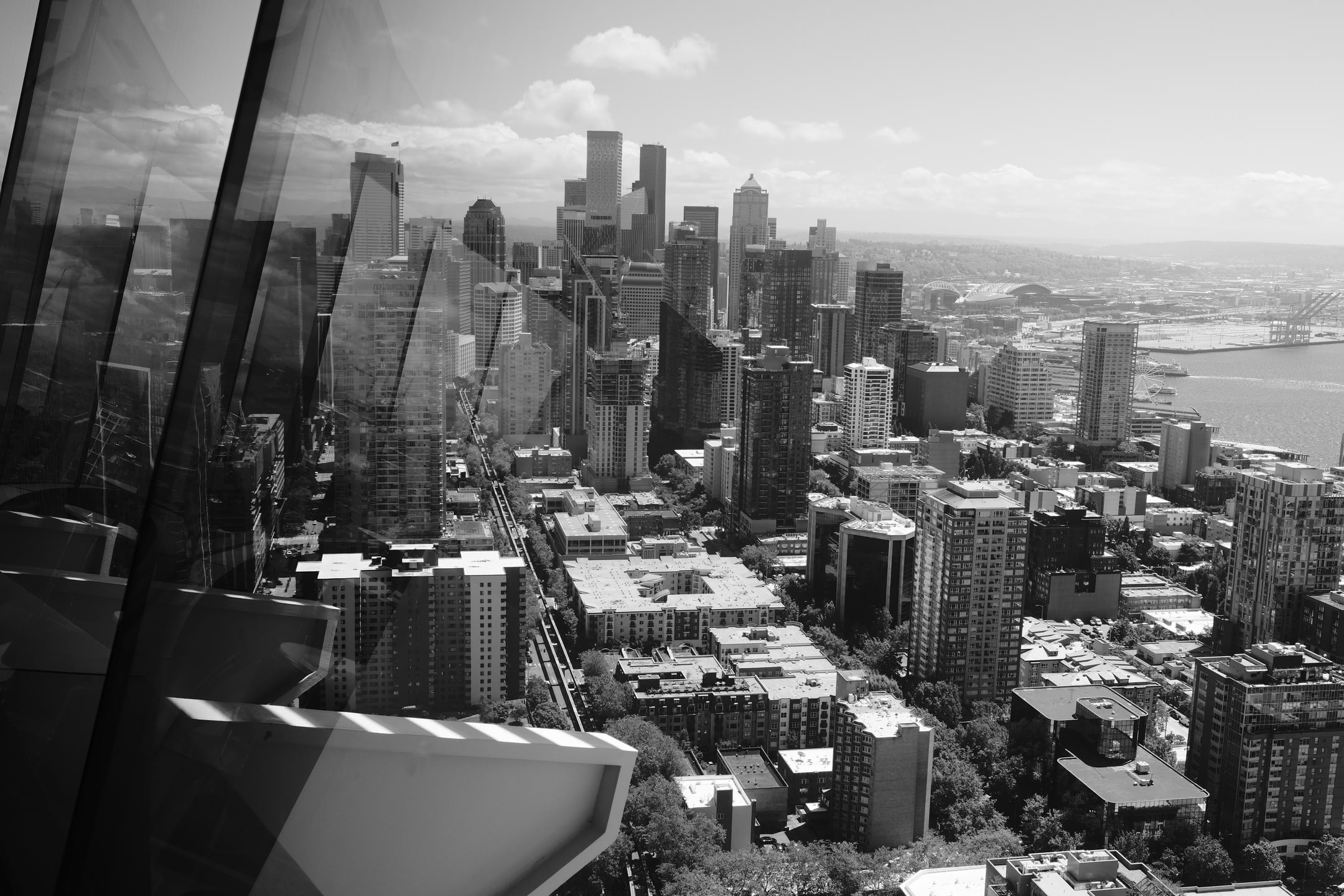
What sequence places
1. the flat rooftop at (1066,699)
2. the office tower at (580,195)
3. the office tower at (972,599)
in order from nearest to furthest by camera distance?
the office tower at (580,195) → the flat rooftop at (1066,699) → the office tower at (972,599)

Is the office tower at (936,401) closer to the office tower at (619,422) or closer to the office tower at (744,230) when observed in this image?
the office tower at (744,230)

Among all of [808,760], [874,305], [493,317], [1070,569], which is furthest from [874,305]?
[493,317]

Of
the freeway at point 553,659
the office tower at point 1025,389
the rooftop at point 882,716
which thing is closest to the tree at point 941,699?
the rooftop at point 882,716

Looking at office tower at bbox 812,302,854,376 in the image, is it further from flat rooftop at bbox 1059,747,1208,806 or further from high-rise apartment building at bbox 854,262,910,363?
flat rooftop at bbox 1059,747,1208,806

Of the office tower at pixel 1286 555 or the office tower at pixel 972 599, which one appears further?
the office tower at pixel 1286 555

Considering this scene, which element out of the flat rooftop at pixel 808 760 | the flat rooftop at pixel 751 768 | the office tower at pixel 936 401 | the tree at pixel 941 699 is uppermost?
the office tower at pixel 936 401

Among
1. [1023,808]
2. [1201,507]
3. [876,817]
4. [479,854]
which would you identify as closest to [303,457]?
[479,854]

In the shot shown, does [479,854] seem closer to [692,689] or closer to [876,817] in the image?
[876,817]
